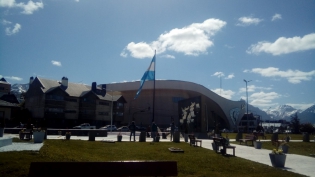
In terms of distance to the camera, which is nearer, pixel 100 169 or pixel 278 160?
A: pixel 100 169

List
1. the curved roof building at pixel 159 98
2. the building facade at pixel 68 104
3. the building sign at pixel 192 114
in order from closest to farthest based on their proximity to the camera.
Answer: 1. the building sign at pixel 192 114
2. the building facade at pixel 68 104
3. the curved roof building at pixel 159 98

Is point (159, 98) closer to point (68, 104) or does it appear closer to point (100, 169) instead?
point (68, 104)

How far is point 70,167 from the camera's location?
19.7 feet

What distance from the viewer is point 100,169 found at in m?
6.14

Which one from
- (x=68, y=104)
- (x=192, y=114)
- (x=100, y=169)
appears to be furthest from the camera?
(x=68, y=104)

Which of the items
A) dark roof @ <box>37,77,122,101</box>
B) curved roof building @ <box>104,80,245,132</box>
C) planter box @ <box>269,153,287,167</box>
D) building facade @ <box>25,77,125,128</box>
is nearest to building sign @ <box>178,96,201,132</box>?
planter box @ <box>269,153,287,167</box>

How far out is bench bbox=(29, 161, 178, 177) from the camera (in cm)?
588

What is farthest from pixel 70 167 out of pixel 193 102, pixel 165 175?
pixel 193 102

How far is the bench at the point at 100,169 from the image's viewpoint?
5879mm

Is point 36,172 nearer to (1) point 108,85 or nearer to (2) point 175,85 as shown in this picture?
(2) point 175,85

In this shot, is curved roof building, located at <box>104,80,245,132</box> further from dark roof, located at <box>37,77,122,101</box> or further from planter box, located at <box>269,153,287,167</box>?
planter box, located at <box>269,153,287,167</box>

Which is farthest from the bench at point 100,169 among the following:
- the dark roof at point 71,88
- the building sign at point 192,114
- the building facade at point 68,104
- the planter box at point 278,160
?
the dark roof at point 71,88

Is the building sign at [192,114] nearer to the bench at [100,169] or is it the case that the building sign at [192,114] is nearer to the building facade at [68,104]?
the building facade at [68,104]

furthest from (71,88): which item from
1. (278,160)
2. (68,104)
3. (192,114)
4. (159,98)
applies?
(278,160)
